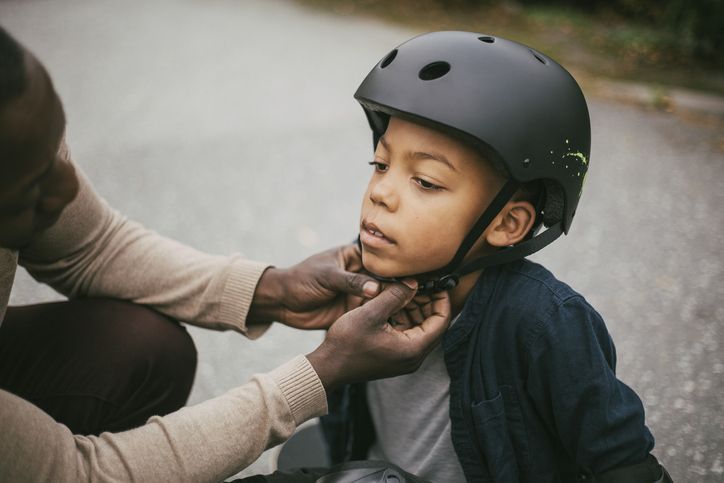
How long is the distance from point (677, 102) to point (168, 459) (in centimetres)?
584

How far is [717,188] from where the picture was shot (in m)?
4.41

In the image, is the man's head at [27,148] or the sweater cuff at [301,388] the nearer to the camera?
the man's head at [27,148]

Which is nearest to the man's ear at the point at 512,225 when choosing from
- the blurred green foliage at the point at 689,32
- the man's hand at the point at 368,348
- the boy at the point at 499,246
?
the boy at the point at 499,246

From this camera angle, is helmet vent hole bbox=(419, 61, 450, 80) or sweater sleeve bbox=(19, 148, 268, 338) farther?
sweater sleeve bbox=(19, 148, 268, 338)

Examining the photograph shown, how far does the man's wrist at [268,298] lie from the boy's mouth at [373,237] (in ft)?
1.20

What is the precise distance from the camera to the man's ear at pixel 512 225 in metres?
1.60

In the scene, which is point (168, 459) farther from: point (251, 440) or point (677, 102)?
point (677, 102)

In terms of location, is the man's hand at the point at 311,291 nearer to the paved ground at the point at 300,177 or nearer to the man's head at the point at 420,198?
the man's head at the point at 420,198

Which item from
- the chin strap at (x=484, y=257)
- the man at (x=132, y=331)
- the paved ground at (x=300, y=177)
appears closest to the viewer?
the man at (x=132, y=331)

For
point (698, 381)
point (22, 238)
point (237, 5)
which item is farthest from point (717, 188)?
point (237, 5)

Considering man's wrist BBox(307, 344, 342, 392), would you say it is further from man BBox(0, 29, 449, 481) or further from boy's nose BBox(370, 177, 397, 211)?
boy's nose BBox(370, 177, 397, 211)

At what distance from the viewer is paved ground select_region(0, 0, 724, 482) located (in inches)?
115

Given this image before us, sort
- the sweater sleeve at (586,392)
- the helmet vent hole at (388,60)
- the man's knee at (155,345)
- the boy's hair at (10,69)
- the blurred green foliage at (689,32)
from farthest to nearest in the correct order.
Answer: the blurred green foliage at (689,32), the man's knee at (155,345), the helmet vent hole at (388,60), the sweater sleeve at (586,392), the boy's hair at (10,69)

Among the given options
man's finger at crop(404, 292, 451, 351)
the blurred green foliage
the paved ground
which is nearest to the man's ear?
man's finger at crop(404, 292, 451, 351)
